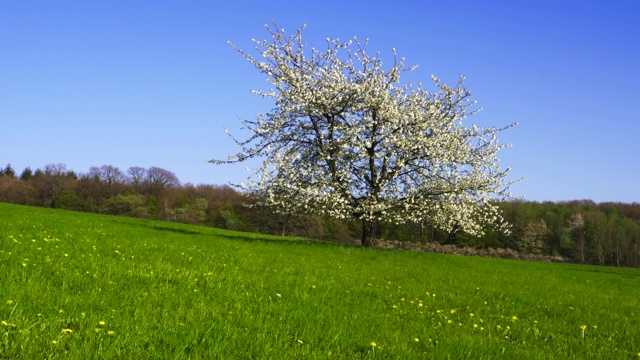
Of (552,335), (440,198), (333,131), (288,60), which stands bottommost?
(552,335)

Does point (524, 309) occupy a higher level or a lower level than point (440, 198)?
lower

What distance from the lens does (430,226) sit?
305 feet

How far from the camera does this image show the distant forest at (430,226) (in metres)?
93.3

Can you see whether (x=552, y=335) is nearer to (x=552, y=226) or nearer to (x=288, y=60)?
(x=288, y=60)

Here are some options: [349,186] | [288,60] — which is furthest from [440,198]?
[288,60]

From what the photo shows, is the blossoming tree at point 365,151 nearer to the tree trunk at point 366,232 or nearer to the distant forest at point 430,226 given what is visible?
the tree trunk at point 366,232

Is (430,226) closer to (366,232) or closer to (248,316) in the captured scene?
(366,232)

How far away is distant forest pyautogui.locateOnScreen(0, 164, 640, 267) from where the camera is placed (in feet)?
306

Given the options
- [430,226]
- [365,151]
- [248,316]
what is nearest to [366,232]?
[365,151]

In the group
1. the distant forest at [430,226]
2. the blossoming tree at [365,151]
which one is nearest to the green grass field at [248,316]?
the blossoming tree at [365,151]

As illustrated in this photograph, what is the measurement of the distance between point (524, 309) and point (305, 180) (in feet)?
48.0

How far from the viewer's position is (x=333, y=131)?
25.2m

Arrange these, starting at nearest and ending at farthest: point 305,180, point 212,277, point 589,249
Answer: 1. point 212,277
2. point 305,180
3. point 589,249

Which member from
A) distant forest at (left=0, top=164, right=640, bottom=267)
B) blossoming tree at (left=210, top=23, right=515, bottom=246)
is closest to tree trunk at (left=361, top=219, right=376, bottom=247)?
blossoming tree at (left=210, top=23, right=515, bottom=246)
